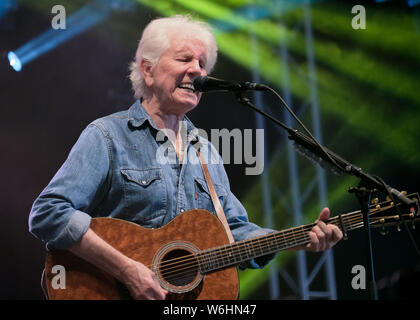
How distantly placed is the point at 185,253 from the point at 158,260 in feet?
0.57

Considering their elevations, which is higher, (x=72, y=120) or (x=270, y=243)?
(x=72, y=120)

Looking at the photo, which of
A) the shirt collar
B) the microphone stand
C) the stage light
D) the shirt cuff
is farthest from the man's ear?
the stage light

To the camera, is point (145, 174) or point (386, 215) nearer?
point (386, 215)

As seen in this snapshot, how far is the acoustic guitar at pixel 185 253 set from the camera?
2457mm

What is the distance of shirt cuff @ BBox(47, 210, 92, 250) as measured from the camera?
2443mm

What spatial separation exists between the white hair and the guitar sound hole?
120 centimetres

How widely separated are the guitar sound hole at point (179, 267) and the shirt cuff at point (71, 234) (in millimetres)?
448

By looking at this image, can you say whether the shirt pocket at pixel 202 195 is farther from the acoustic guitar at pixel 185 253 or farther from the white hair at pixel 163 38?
the white hair at pixel 163 38

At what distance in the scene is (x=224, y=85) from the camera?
8.21 ft

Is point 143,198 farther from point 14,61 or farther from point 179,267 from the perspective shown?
point 14,61

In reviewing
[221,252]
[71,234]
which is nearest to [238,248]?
[221,252]

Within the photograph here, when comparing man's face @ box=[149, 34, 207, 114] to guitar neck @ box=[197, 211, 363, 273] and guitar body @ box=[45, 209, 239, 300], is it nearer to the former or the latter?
guitar body @ box=[45, 209, 239, 300]

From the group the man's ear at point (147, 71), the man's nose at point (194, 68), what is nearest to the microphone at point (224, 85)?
the man's nose at point (194, 68)
